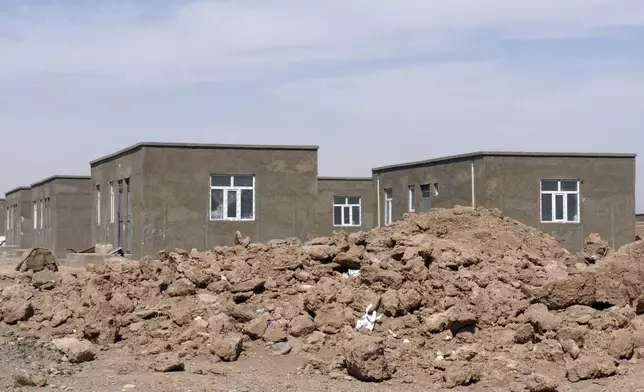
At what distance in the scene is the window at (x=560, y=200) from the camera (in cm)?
2436

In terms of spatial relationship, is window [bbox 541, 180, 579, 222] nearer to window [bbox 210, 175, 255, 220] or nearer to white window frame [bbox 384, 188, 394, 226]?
white window frame [bbox 384, 188, 394, 226]

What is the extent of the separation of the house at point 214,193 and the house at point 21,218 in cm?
1755

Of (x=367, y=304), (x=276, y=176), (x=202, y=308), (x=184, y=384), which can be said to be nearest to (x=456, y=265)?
(x=367, y=304)

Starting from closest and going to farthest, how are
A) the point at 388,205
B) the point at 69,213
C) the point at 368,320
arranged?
1. the point at 368,320
2. the point at 388,205
3. the point at 69,213

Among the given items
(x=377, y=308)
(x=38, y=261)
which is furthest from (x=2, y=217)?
(x=377, y=308)

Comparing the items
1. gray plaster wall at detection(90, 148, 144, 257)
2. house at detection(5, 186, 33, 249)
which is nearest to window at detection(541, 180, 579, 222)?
gray plaster wall at detection(90, 148, 144, 257)

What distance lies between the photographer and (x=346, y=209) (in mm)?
36281

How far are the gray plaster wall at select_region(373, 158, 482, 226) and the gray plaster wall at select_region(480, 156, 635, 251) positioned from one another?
732mm

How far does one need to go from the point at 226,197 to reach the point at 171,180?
1.39 metres

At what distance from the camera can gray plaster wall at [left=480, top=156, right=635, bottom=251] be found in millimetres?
23875

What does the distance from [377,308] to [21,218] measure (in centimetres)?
3118

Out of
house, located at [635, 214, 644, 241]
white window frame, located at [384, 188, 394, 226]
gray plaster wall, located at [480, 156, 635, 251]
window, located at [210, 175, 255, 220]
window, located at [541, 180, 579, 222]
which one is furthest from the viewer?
white window frame, located at [384, 188, 394, 226]

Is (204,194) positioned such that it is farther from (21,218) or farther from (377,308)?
(21,218)

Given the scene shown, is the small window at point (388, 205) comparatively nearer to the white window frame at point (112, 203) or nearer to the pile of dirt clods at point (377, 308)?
the white window frame at point (112, 203)
